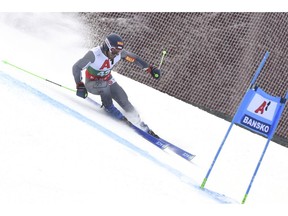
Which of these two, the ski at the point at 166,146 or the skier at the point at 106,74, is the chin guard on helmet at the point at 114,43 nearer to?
the skier at the point at 106,74

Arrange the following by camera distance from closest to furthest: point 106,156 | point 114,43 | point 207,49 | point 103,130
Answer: point 106,156 → point 103,130 → point 114,43 → point 207,49

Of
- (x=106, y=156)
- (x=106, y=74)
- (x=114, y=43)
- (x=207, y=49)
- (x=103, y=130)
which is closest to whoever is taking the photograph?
(x=106, y=156)

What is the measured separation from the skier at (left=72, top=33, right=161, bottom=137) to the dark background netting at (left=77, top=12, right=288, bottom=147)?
5.07m

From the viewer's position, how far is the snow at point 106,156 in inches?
155

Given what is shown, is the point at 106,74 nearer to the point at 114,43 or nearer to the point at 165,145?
the point at 114,43

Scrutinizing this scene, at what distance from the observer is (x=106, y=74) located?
704 centimetres

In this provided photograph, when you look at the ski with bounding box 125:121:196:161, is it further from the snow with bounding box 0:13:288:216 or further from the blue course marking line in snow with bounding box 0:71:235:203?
the blue course marking line in snow with bounding box 0:71:235:203

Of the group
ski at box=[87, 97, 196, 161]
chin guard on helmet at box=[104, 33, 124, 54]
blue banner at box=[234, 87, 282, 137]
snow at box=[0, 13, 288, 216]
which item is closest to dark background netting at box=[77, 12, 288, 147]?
snow at box=[0, 13, 288, 216]

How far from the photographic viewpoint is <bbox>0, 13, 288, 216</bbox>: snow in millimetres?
3926

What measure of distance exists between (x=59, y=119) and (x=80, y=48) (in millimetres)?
6843

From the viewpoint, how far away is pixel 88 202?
12.5ft

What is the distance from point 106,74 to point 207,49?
724cm

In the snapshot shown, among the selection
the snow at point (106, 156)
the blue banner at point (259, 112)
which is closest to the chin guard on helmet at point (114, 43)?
the snow at point (106, 156)

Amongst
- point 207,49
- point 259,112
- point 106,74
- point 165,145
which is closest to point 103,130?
point 165,145
